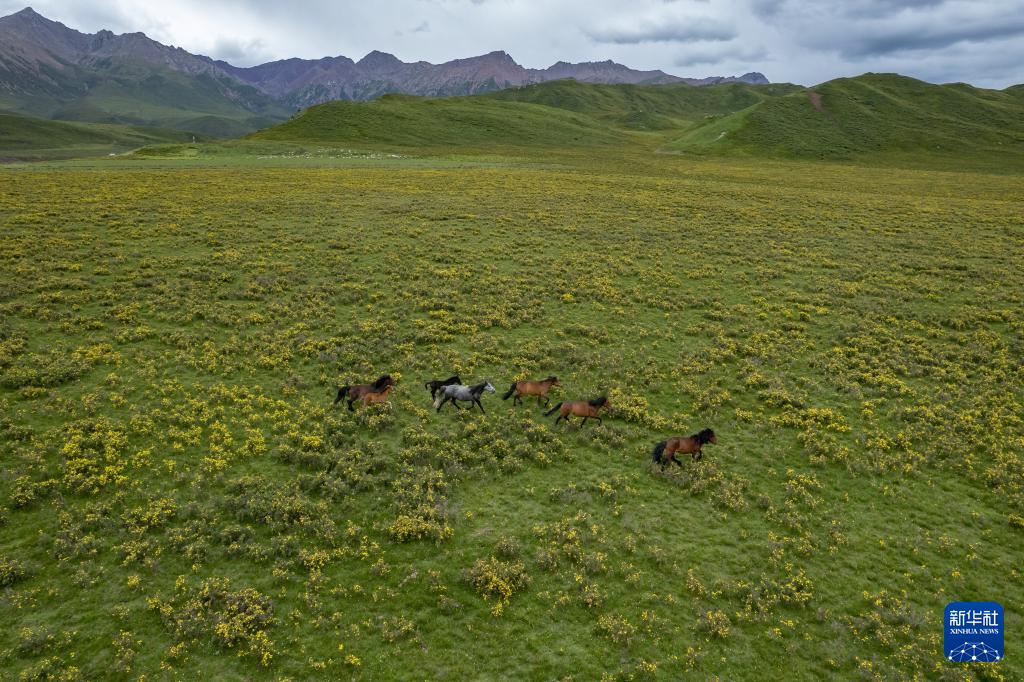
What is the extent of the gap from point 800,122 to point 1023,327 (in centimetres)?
16017

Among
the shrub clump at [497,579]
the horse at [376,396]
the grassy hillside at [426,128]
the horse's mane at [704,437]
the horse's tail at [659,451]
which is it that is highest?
the grassy hillside at [426,128]

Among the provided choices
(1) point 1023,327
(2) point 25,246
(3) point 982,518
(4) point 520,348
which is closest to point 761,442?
(3) point 982,518

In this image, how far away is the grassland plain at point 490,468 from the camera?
1116cm

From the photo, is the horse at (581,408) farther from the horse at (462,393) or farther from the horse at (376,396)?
the horse at (376,396)

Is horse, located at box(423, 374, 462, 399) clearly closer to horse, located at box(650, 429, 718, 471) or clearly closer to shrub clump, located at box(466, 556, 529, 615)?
horse, located at box(650, 429, 718, 471)

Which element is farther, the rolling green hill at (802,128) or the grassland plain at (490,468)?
the rolling green hill at (802,128)

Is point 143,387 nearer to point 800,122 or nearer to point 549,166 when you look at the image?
point 549,166

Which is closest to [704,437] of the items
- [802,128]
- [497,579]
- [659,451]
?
[659,451]

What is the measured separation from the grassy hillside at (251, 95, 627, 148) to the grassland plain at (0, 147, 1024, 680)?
12193cm

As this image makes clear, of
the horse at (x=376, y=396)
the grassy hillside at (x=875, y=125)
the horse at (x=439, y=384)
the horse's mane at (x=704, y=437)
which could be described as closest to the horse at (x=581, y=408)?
the horse's mane at (x=704, y=437)

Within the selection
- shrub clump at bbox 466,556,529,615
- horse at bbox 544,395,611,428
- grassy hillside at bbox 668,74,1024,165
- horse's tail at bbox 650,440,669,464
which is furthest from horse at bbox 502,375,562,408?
grassy hillside at bbox 668,74,1024,165

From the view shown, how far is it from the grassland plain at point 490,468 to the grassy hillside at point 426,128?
400 ft

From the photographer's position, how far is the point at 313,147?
124m

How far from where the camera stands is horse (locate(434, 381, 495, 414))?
64.8 feet
